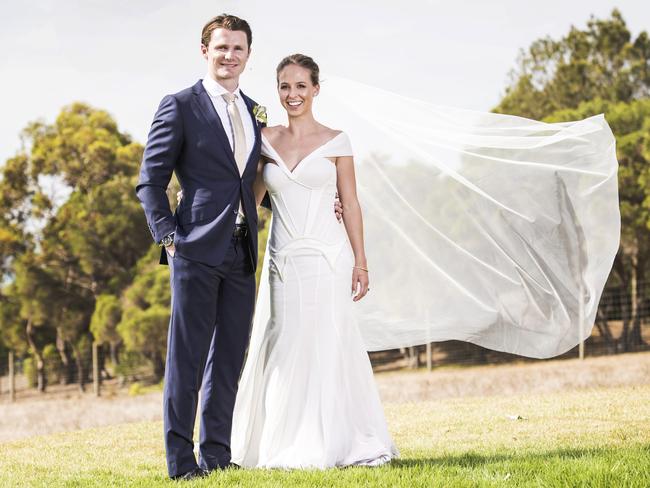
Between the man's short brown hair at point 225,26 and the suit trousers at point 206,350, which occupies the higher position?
the man's short brown hair at point 225,26

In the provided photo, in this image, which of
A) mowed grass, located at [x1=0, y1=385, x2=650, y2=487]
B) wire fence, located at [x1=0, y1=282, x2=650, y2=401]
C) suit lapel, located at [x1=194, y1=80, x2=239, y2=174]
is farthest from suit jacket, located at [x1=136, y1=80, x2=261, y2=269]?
wire fence, located at [x1=0, y1=282, x2=650, y2=401]

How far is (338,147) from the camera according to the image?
16.5 feet

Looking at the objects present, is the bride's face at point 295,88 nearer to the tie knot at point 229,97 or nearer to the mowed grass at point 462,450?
the tie knot at point 229,97

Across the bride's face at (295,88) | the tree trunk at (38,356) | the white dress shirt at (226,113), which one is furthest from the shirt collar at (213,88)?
the tree trunk at (38,356)

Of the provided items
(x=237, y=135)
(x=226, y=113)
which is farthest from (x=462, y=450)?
(x=226, y=113)

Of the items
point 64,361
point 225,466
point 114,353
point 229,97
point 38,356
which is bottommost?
point 64,361

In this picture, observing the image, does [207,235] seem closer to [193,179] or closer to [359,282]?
[193,179]

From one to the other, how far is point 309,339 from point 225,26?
69.4 inches

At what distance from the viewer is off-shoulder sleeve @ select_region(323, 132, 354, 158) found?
501 cm

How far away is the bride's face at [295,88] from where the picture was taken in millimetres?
4973

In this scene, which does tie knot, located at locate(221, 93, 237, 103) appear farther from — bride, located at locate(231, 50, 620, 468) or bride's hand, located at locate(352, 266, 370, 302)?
bride's hand, located at locate(352, 266, 370, 302)

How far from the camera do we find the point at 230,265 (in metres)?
4.67

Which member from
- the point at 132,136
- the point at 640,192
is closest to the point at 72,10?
the point at 132,136

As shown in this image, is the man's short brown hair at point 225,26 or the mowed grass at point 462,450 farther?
the man's short brown hair at point 225,26
